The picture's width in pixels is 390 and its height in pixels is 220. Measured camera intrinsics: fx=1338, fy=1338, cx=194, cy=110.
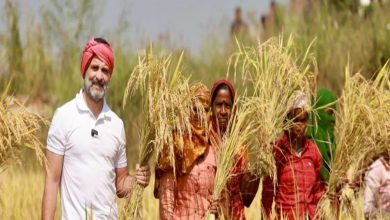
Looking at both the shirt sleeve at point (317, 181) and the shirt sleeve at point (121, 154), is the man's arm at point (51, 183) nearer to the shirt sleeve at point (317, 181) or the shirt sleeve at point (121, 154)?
the shirt sleeve at point (121, 154)

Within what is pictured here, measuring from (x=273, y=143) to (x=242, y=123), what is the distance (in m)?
0.23

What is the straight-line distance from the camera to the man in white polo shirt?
23.1 feet

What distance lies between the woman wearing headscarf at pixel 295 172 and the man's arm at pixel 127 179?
92cm

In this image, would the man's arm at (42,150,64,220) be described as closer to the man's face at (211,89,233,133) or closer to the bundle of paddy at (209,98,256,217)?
the bundle of paddy at (209,98,256,217)

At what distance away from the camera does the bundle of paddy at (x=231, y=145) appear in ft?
24.7

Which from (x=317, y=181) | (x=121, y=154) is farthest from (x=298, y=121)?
(x=121, y=154)

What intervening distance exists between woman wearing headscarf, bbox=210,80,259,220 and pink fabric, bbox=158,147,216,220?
11 cm

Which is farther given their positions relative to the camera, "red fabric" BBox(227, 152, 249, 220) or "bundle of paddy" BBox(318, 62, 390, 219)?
"bundle of paddy" BBox(318, 62, 390, 219)

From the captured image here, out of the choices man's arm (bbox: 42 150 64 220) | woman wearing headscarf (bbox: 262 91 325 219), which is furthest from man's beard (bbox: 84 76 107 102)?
woman wearing headscarf (bbox: 262 91 325 219)

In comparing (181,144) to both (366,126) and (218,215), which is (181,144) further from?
(366,126)

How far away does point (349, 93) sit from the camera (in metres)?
8.17

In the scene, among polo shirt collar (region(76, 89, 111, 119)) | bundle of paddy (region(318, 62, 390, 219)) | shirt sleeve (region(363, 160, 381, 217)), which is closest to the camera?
polo shirt collar (region(76, 89, 111, 119))

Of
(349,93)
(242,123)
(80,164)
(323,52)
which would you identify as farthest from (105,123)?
(323,52)

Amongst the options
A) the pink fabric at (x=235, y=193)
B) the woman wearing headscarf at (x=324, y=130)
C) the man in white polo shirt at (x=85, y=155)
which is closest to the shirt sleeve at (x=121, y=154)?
the man in white polo shirt at (x=85, y=155)
